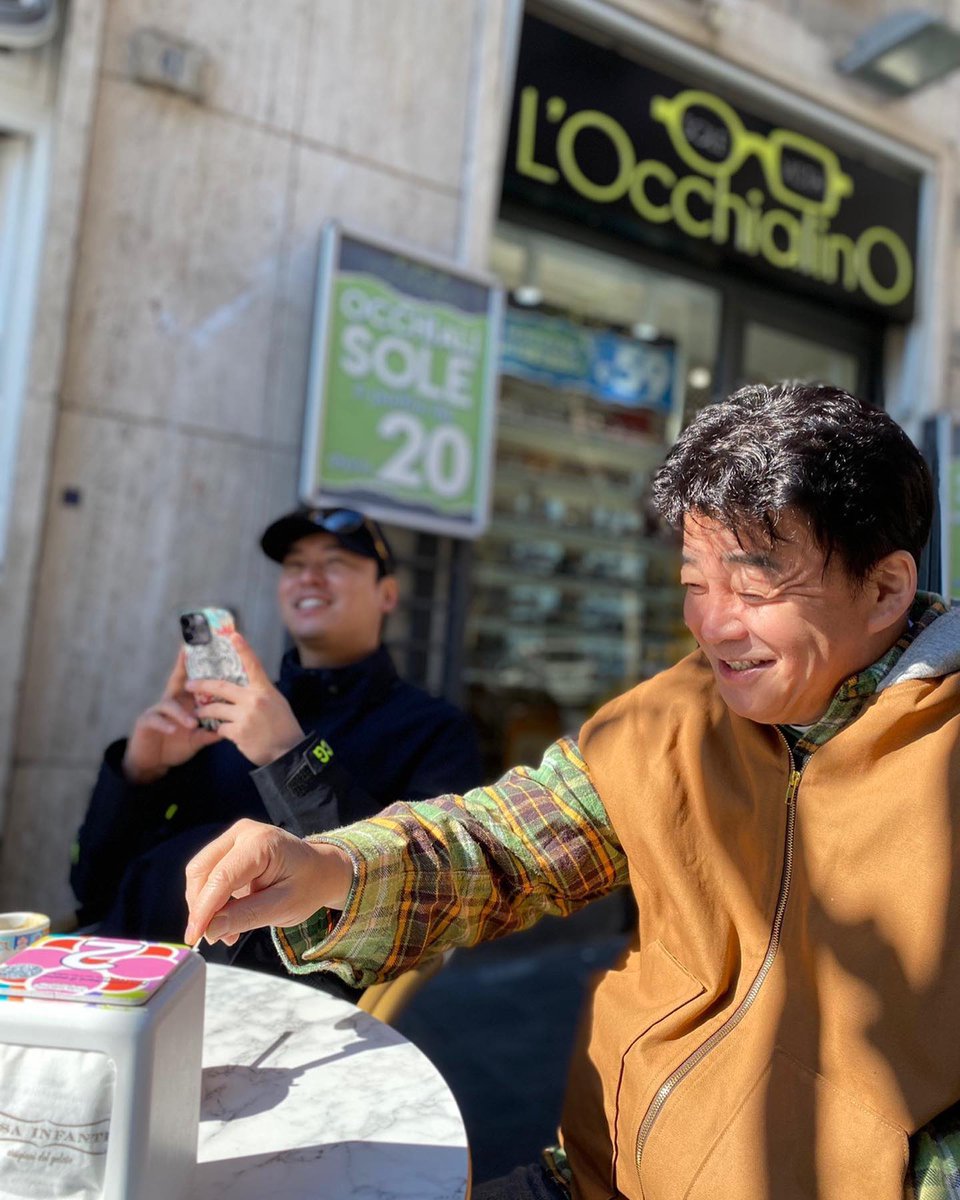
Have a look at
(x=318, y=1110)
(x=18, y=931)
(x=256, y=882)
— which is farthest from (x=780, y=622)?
(x=18, y=931)

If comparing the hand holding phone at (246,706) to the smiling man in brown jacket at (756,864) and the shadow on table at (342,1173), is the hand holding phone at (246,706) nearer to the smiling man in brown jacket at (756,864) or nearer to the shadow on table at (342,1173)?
the smiling man in brown jacket at (756,864)

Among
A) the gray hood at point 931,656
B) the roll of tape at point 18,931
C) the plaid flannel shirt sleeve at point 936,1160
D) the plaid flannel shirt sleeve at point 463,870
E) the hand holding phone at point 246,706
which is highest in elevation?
the gray hood at point 931,656

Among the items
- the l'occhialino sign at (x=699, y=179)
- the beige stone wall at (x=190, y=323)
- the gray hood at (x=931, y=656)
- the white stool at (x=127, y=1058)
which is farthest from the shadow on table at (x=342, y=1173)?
the l'occhialino sign at (x=699, y=179)

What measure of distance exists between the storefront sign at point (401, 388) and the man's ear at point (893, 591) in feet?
8.48

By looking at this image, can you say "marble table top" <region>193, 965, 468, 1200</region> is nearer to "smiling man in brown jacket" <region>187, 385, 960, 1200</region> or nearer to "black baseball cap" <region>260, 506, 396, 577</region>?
"smiling man in brown jacket" <region>187, 385, 960, 1200</region>

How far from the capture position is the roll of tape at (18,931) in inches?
48.4

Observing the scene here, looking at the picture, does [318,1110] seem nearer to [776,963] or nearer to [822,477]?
[776,963]

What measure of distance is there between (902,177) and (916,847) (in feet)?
18.4

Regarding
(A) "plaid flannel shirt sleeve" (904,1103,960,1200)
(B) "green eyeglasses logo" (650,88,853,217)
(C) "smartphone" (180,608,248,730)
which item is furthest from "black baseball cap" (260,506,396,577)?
(B) "green eyeglasses logo" (650,88,853,217)

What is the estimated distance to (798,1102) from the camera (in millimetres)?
1036

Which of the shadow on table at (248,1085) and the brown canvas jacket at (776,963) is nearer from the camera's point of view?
the brown canvas jacket at (776,963)

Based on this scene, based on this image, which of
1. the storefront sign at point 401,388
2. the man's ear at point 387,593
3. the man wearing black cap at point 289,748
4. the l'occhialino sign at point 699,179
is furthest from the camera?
the l'occhialino sign at point 699,179

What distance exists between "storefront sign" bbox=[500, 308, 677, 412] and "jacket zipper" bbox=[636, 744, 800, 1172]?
403 centimetres

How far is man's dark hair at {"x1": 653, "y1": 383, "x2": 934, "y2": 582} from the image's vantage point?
112cm
